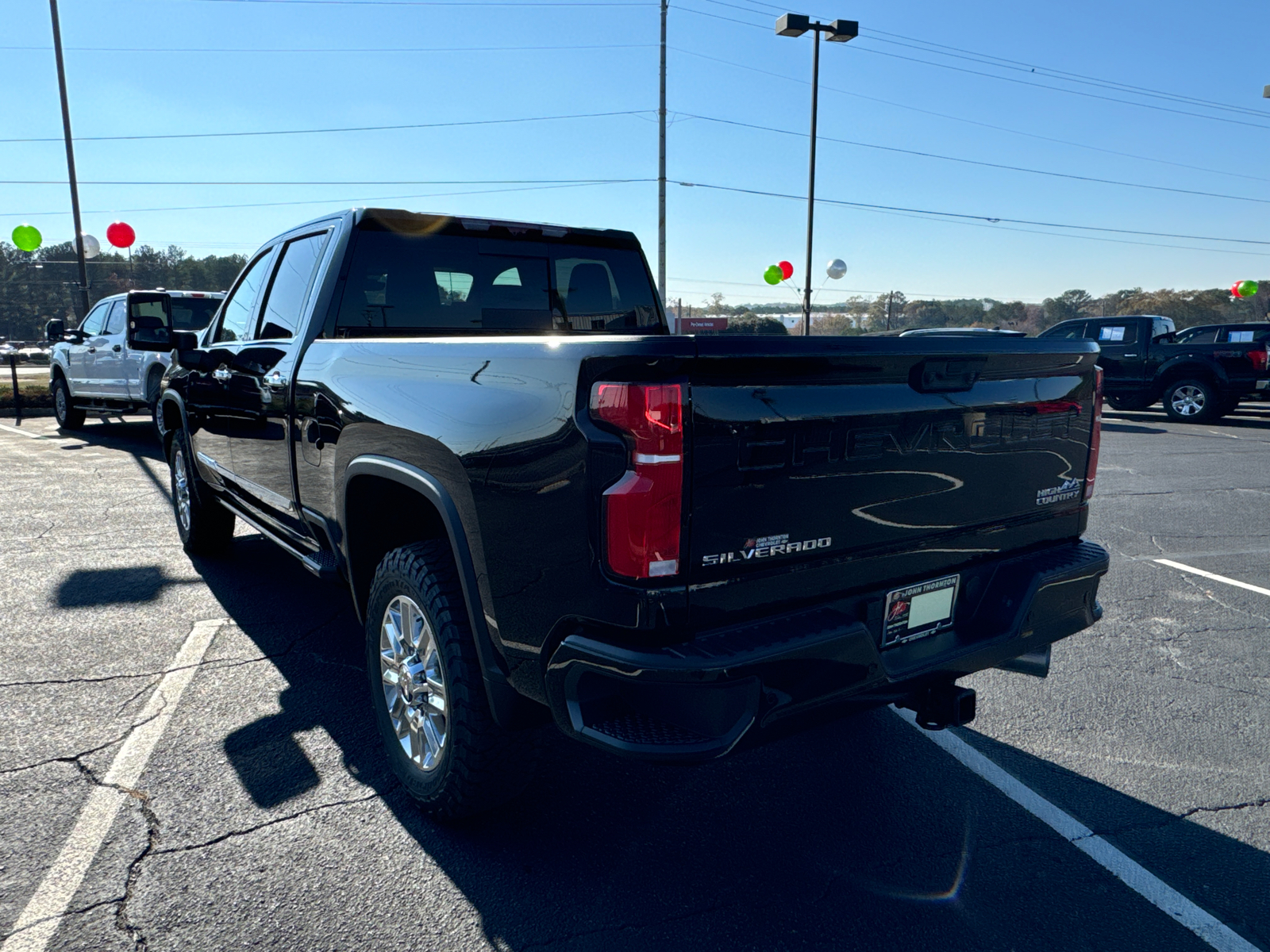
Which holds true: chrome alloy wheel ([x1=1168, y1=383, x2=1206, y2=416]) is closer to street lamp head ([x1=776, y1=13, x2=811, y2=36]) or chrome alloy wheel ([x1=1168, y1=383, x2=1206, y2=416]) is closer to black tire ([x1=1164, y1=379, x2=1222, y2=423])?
black tire ([x1=1164, y1=379, x2=1222, y2=423])

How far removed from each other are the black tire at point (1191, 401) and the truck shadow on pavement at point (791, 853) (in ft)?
49.8

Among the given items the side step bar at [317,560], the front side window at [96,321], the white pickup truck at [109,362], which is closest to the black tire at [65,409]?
the white pickup truck at [109,362]

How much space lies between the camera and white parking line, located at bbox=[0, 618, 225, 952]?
2309 mm

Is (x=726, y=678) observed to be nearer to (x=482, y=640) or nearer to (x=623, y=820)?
(x=482, y=640)

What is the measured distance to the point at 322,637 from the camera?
4531 millimetres

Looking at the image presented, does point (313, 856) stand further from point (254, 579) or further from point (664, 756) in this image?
point (254, 579)

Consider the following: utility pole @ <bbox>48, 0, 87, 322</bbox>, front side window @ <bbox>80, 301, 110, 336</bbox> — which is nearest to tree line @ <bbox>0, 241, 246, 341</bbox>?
utility pole @ <bbox>48, 0, 87, 322</bbox>

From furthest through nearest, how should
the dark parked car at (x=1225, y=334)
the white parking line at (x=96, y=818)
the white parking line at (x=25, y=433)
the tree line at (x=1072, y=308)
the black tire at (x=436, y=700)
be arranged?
1. the tree line at (x=1072, y=308)
2. the dark parked car at (x=1225, y=334)
3. the white parking line at (x=25, y=433)
4. the black tire at (x=436, y=700)
5. the white parking line at (x=96, y=818)

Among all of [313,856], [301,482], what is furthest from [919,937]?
[301,482]

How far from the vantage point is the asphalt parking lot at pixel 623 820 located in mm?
2342

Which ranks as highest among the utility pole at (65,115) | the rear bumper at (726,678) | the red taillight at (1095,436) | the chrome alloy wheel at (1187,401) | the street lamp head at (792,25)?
the street lamp head at (792,25)

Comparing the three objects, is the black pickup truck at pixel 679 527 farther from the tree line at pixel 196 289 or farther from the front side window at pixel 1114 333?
the tree line at pixel 196 289

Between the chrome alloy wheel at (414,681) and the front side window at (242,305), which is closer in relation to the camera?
the chrome alloy wheel at (414,681)

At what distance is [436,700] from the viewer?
2787mm
